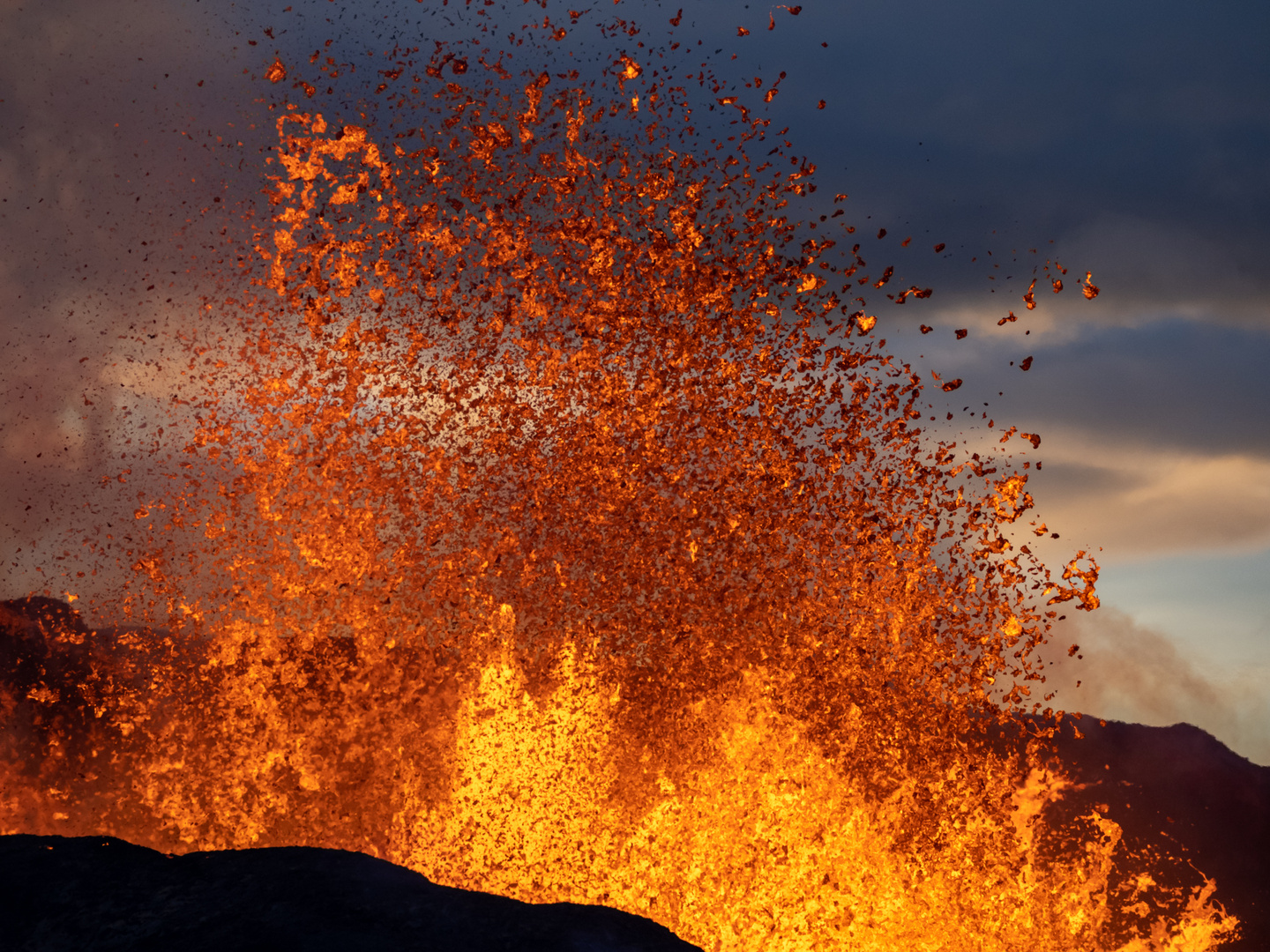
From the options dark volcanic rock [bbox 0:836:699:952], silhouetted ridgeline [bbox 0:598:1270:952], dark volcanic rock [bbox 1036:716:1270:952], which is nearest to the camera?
dark volcanic rock [bbox 0:836:699:952]

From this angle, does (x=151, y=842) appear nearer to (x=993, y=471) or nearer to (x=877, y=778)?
(x=877, y=778)

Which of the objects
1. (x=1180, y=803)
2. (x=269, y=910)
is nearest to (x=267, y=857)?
(x=269, y=910)

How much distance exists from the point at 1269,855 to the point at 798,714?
4347cm

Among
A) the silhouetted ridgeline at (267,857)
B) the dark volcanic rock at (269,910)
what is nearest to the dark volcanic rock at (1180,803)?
the silhouetted ridgeline at (267,857)

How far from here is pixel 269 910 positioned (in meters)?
6.90

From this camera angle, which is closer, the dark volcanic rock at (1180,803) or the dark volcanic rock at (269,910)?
the dark volcanic rock at (269,910)

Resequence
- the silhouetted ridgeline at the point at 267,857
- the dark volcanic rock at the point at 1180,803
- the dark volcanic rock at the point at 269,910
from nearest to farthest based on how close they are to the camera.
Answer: the dark volcanic rock at the point at 269,910 < the silhouetted ridgeline at the point at 267,857 < the dark volcanic rock at the point at 1180,803

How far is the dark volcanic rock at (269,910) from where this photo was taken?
664cm

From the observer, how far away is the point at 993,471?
44.4 feet

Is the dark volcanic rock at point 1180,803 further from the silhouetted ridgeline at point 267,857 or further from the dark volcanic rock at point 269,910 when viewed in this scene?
the dark volcanic rock at point 269,910

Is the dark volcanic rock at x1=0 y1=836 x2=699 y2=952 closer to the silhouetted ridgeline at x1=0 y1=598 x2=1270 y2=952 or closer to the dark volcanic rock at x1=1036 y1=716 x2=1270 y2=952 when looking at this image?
the silhouetted ridgeline at x1=0 y1=598 x2=1270 y2=952

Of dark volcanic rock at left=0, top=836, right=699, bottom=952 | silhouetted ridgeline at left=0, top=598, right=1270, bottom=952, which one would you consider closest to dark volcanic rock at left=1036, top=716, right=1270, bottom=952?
silhouetted ridgeline at left=0, top=598, right=1270, bottom=952

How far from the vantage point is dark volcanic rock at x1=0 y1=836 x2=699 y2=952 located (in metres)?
6.64

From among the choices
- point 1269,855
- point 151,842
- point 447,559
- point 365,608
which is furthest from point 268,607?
point 1269,855
